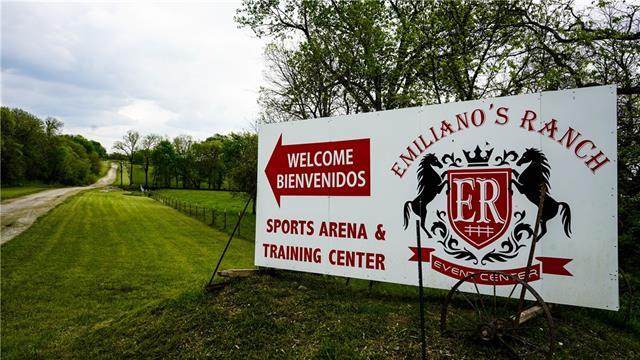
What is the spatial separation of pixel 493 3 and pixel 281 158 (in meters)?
8.89

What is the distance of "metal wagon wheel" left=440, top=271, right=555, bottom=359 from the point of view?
4.09 metres

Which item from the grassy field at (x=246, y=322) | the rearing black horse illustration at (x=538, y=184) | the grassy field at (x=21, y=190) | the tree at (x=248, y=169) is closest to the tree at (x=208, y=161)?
the grassy field at (x=21, y=190)

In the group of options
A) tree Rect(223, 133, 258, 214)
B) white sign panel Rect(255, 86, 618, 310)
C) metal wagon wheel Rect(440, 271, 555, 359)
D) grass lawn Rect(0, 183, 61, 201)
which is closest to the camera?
metal wagon wheel Rect(440, 271, 555, 359)

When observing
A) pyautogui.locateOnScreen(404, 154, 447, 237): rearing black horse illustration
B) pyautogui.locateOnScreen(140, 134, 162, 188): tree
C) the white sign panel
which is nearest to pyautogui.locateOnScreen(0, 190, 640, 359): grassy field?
the white sign panel

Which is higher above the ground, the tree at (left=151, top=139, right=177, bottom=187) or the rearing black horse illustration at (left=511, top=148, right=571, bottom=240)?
the tree at (left=151, top=139, right=177, bottom=187)

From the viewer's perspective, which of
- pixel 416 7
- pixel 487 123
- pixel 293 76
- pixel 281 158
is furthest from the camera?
A: pixel 293 76

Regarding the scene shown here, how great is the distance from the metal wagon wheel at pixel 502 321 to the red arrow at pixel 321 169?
82.8 inches

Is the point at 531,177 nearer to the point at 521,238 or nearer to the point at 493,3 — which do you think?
the point at 521,238

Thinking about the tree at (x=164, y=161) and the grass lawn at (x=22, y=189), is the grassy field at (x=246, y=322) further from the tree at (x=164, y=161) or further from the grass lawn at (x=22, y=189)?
the tree at (x=164, y=161)

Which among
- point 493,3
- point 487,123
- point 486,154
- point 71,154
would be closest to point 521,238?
point 486,154

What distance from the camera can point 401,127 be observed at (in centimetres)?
571

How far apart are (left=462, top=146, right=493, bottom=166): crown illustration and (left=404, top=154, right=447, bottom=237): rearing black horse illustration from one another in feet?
1.20

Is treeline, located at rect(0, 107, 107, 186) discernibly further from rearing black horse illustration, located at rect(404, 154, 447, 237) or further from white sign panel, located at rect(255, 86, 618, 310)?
rearing black horse illustration, located at rect(404, 154, 447, 237)

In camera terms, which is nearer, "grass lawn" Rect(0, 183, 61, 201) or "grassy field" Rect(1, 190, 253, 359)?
"grassy field" Rect(1, 190, 253, 359)
